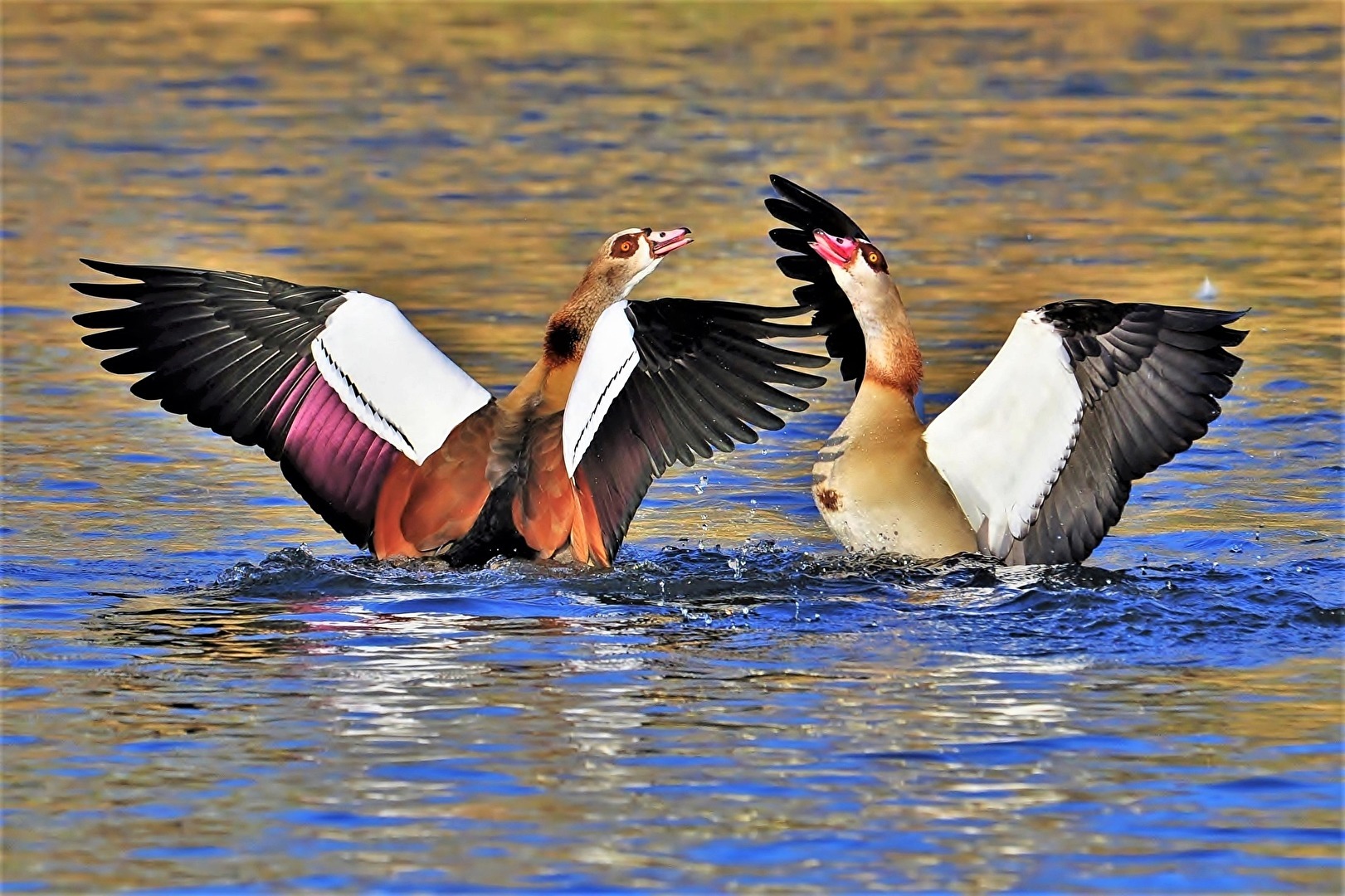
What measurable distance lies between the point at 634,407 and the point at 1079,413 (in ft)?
5.71

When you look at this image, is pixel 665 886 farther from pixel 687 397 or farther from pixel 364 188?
pixel 364 188

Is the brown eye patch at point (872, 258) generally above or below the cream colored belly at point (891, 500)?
above

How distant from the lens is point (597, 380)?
9.36 meters

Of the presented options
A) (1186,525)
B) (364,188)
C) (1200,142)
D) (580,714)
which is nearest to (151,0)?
(364,188)

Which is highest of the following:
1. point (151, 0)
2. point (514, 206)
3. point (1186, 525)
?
point (151, 0)

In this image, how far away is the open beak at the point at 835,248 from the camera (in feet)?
33.6

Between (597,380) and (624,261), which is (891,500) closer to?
(597,380)

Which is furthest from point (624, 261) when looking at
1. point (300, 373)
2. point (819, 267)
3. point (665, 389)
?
point (300, 373)

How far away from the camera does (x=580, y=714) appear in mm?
7879

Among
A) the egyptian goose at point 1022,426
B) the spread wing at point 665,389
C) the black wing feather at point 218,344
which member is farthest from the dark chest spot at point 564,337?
the egyptian goose at point 1022,426

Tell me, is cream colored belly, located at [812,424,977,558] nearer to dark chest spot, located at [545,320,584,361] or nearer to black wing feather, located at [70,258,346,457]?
dark chest spot, located at [545,320,584,361]

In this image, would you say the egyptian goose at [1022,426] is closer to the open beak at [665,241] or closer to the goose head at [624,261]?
the open beak at [665,241]

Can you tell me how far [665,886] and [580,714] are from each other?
1571 millimetres

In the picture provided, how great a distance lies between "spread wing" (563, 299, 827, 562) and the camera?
9398 millimetres
